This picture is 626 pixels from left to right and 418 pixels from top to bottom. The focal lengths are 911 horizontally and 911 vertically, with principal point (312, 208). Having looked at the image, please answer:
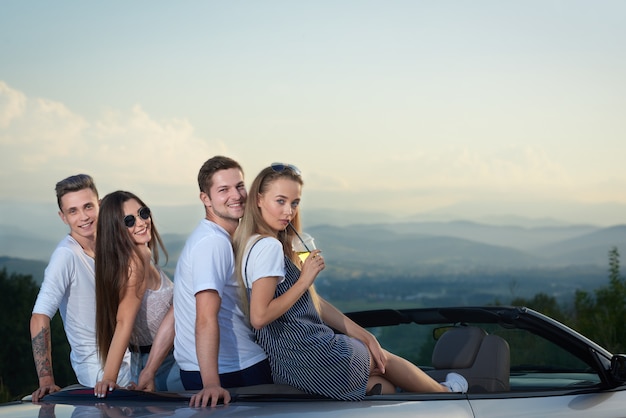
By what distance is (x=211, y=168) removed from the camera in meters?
4.10

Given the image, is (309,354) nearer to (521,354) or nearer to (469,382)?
(469,382)

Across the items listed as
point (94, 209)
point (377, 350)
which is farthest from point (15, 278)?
point (377, 350)

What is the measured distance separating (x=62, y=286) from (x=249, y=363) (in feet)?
3.64

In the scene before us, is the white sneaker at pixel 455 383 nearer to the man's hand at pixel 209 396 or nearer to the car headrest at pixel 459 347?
the car headrest at pixel 459 347

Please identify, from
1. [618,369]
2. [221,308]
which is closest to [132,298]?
[221,308]

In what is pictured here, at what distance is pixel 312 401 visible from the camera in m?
3.69

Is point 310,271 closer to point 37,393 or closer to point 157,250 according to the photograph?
point 157,250

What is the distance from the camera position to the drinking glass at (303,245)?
13.0 ft

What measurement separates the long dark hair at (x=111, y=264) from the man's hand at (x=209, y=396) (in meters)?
0.87

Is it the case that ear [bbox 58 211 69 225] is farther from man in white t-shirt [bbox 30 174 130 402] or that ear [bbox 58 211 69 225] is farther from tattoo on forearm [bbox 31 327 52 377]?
tattoo on forearm [bbox 31 327 52 377]

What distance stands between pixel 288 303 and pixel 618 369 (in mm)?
1704

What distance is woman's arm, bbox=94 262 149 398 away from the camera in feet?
13.6

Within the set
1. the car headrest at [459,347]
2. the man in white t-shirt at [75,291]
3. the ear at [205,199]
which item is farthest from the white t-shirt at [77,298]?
the car headrest at [459,347]

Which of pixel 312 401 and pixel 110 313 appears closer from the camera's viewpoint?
pixel 312 401
